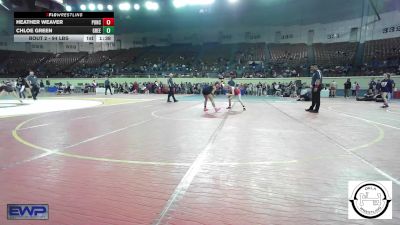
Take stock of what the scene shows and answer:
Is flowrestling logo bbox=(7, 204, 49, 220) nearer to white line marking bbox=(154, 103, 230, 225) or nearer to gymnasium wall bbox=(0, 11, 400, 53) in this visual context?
white line marking bbox=(154, 103, 230, 225)

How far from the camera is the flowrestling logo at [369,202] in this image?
3.27m

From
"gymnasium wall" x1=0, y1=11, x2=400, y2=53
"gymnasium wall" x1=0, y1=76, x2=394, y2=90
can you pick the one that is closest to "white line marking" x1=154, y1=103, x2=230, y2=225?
"gymnasium wall" x1=0, y1=76, x2=394, y2=90

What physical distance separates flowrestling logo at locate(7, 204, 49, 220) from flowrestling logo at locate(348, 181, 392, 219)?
3162mm

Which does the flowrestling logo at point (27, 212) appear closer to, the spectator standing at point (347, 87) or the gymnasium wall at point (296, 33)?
the spectator standing at point (347, 87)

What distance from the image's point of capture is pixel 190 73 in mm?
39312

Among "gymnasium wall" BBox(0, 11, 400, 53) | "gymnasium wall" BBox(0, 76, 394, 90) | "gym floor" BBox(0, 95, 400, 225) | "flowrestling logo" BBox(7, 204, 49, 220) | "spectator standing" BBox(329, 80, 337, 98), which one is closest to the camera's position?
"flowrestling logo" BBox(7, 204, 49, 220)

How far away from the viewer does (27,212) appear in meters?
3.36

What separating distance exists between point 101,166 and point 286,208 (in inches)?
120

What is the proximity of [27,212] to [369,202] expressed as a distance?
3.62 meters
